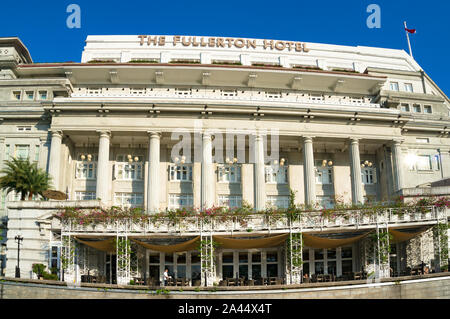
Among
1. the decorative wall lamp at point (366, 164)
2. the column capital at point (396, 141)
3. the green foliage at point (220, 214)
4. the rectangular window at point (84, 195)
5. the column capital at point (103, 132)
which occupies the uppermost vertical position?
the column capital at point (103, 132)

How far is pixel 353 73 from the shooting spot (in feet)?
160

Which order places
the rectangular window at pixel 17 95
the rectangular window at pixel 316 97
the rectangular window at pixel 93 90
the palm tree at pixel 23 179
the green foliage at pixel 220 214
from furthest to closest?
1. the rectangular window at pixel 316 97
2. the rectangular window at pixel 93 90
3. the rectangular window at pixel 17 95
4. the palm tree at pixel 23 179
5. the green foliage at pixel 220 214

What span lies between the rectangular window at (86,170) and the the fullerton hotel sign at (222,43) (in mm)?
17808

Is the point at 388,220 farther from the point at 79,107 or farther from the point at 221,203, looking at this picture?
the point at 79,107

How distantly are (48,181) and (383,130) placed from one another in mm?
32680

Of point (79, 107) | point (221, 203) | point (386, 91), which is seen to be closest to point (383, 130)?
point (386, 91)

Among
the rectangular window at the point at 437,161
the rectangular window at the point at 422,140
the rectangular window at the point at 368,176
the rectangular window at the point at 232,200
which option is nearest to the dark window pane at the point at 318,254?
the rectangular window at the point at 232,200

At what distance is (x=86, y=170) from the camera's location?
43.3 metres

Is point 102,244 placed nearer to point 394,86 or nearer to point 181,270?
point 181,270

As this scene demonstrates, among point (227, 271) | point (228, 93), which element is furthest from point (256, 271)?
point (228, 93)

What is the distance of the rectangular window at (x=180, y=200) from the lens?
140ft

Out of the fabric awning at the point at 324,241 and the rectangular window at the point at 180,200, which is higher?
the rectangular window at the point at 180,200

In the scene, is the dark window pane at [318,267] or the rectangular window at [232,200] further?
the rectangular window at [232,200]

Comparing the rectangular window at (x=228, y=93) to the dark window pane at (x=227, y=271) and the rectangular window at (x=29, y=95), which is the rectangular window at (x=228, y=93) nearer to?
the rectangular window at (x=29, y=95)
